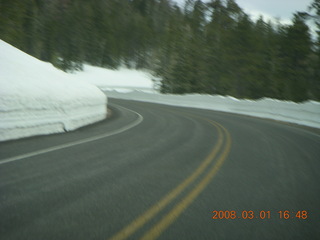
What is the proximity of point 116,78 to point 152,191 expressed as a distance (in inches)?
2303

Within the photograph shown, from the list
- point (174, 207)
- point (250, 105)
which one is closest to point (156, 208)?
point (174, 207)

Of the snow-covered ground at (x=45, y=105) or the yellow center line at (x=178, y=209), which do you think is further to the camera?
the snow-covered ground at (x=45, y=105)

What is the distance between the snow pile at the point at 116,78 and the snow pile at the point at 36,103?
41193mm

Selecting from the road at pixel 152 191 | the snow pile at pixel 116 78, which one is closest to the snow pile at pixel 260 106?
the road at pixel 152 191

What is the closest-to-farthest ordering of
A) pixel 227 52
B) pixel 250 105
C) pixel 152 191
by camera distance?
pixel 152 191
pixel 250 105
pixel 227 52

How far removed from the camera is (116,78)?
61.5 meters

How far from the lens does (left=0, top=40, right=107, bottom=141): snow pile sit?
25.4ft

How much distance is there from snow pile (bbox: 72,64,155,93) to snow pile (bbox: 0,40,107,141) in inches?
1622

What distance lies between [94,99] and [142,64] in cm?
6555

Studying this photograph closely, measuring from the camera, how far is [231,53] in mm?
37500

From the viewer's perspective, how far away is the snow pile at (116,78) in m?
55.8
